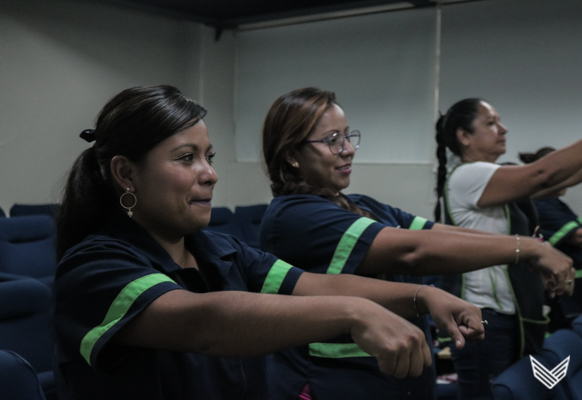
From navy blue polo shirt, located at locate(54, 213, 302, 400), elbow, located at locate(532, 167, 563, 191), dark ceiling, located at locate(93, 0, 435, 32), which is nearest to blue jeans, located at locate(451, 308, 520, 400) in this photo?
elbow, located at locate(532, 167, 563, 191)

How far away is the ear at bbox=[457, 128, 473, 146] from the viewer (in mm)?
2309

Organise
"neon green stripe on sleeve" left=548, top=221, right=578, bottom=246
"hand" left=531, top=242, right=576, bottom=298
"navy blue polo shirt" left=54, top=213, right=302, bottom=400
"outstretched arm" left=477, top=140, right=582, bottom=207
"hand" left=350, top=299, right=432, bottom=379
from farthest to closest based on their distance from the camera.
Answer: "neon green stripe on sleeve" left=548, top=221, right=578, bottom=246
"outstretched arm" left=477, top=140, right=582, bottom=207
"hand" left=531, top=242, right=576, bottom=298
"navy blue polo shirt" left=54, top=213, right=302, bottom=400
"hand" left=350, top=299, right=432, bottom=379

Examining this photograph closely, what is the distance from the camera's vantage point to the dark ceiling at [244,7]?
555cm

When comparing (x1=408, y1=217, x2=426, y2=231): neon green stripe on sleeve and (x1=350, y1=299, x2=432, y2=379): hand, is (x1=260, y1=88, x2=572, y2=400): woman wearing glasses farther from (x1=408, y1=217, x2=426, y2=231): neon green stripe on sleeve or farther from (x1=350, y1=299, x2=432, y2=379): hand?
(x1=350, y1=299, x2=432, y2=379): hand

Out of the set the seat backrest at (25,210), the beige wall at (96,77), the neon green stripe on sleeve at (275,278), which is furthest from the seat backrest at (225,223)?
the neon green stripe on sleeve at (275,278)

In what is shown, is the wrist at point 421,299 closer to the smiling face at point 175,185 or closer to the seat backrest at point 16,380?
the smiling face at point 175,185

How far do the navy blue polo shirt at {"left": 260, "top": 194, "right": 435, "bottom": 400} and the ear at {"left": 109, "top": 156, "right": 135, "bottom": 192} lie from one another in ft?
1.49

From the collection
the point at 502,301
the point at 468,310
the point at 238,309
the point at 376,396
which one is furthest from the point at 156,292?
the point at 502,301

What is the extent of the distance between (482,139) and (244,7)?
13.9 feet

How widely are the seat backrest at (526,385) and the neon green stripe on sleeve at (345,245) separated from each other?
45 cm

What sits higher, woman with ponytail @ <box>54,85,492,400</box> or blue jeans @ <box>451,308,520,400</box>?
woman with ponytail @ <box>54,85,492,400</box>

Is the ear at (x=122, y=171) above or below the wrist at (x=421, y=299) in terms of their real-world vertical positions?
above

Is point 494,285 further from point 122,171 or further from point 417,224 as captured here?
point 122,171

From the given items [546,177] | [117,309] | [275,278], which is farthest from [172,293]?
[546,177]
